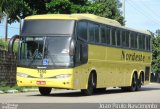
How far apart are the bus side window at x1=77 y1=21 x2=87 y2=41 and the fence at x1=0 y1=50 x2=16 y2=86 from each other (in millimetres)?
9242

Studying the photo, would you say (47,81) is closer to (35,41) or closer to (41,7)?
(35,41)

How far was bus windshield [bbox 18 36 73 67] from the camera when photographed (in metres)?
23.2

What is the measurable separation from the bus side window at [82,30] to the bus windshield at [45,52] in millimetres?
853

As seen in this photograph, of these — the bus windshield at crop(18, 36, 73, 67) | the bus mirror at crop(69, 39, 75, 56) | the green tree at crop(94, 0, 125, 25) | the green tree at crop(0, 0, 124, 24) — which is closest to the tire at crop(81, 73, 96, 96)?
the bus windshield at crop(18, 36, 73, 67)

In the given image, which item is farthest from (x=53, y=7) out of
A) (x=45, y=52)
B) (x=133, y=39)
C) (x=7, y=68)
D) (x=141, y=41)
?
(x=45, y=52)

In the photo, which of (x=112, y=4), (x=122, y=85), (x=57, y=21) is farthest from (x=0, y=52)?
(x=112, y=4)

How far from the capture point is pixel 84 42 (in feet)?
80.2

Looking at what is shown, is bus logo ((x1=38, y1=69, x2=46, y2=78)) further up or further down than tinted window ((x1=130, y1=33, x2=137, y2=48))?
further down

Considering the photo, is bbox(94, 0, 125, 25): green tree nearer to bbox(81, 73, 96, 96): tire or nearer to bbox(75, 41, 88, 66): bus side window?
bbox(81, 73, 96, 96): tire

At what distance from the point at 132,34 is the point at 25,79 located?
32.4 feet

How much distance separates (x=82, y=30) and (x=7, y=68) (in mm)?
10222

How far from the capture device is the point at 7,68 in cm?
3347

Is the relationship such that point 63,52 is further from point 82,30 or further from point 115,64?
point 115,64

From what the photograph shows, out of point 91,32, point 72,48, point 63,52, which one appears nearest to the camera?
point 72,48
